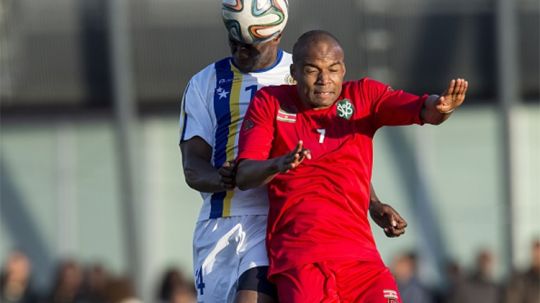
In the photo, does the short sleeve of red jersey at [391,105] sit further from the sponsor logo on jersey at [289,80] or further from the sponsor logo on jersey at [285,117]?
the sponsor logo on jersey at [289,80]

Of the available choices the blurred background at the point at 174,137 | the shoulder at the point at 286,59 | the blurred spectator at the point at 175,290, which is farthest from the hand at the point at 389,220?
the blurred background at the point at 174,137

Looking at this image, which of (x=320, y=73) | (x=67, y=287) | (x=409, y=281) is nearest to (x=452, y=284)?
(x=409, y=281)

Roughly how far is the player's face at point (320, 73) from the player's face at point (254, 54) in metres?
0.73

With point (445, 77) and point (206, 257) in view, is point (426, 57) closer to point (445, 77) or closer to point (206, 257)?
point (445, 77)

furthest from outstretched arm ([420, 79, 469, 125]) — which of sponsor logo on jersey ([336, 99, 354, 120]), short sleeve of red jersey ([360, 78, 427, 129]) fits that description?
sponsor logo on jersey ([336, 99, 354, 120])

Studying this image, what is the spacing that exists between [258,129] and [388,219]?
2.79 feet

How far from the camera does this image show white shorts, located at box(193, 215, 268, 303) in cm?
766

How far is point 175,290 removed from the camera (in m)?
A: 15.1

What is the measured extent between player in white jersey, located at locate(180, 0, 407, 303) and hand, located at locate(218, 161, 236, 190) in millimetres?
374

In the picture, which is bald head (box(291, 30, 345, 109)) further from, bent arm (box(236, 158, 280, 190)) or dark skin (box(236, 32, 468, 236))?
bent arm (box(236, 158, 280, 190))

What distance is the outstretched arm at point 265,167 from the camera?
665cm

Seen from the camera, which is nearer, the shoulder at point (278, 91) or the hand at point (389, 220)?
the shoulder at point (278, 91)

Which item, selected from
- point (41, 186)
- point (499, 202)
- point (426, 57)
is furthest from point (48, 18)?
point (499, 202)

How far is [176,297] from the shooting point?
1459cm
